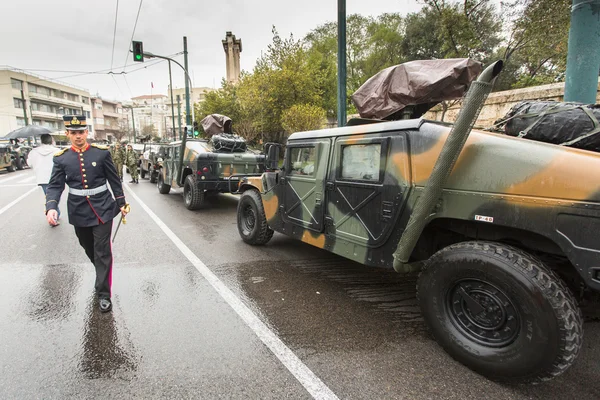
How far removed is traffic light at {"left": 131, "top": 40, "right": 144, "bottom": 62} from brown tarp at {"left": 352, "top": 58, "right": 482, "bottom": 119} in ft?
47.9

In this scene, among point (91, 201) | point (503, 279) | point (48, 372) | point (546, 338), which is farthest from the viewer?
point (91, 201)

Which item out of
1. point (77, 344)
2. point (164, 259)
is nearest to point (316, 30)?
point (164, 259)

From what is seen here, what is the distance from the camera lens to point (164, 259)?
515 centimetres

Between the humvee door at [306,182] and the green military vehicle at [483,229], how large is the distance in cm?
39

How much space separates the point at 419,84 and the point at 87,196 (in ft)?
12.3

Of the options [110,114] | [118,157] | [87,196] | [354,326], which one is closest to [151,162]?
[118,157]

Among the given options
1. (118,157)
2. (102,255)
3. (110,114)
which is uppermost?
(110,114)

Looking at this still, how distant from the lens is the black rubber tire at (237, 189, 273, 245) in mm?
5484

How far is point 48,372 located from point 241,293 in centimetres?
185

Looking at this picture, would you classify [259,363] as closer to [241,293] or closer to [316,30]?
[241,293]

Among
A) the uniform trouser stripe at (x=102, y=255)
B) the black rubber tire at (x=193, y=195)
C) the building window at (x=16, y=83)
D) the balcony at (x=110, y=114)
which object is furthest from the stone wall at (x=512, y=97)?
the balcony at (x=110, y=114)

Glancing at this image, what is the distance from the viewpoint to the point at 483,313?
98.6 inches

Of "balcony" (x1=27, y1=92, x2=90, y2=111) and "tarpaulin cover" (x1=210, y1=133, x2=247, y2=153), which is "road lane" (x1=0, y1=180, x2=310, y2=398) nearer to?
"tarpaulin cover" (x1=210, y1=133, x2=247, y2=153)

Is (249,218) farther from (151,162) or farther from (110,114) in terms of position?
(110,114)
